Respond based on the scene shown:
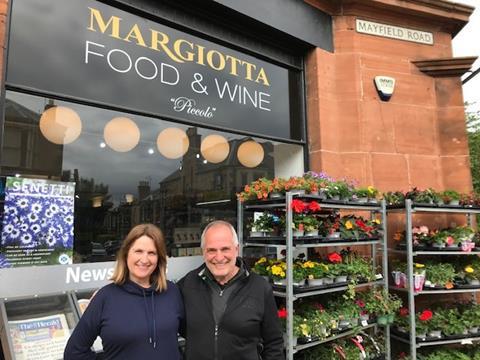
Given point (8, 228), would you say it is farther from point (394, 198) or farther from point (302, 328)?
point (394, 198)

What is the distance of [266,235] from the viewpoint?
424 centimetres

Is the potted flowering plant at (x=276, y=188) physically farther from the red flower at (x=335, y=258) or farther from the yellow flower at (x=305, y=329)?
the yellow flower at (x=305, y=329)

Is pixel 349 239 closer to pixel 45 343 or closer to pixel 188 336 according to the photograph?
pixel 188 336

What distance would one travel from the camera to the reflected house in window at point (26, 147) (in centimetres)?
340

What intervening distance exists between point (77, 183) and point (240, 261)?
222 centimetres

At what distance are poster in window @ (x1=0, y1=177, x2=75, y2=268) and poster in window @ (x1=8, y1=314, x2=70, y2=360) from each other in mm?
599

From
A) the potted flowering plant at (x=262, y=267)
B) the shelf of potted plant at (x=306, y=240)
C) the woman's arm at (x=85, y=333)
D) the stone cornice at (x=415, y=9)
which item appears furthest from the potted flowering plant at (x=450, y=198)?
the woman's arm at (x=85, y=333)

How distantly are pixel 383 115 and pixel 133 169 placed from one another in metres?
3.59

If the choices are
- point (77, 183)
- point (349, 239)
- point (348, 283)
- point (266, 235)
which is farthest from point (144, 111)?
point (348, 283)

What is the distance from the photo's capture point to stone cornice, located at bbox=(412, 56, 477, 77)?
5938mm

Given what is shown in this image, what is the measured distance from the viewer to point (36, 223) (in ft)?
11.4

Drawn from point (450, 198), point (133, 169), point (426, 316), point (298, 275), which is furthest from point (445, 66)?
point (133, 169)

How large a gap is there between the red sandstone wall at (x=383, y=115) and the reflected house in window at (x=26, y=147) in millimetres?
3302

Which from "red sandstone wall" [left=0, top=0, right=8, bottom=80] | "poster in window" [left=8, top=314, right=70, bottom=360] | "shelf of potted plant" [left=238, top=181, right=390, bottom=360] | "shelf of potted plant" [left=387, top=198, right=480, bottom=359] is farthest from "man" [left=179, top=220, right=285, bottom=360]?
"shelf of potted plant" [left=387, top=198, right=480, bottom=359]
